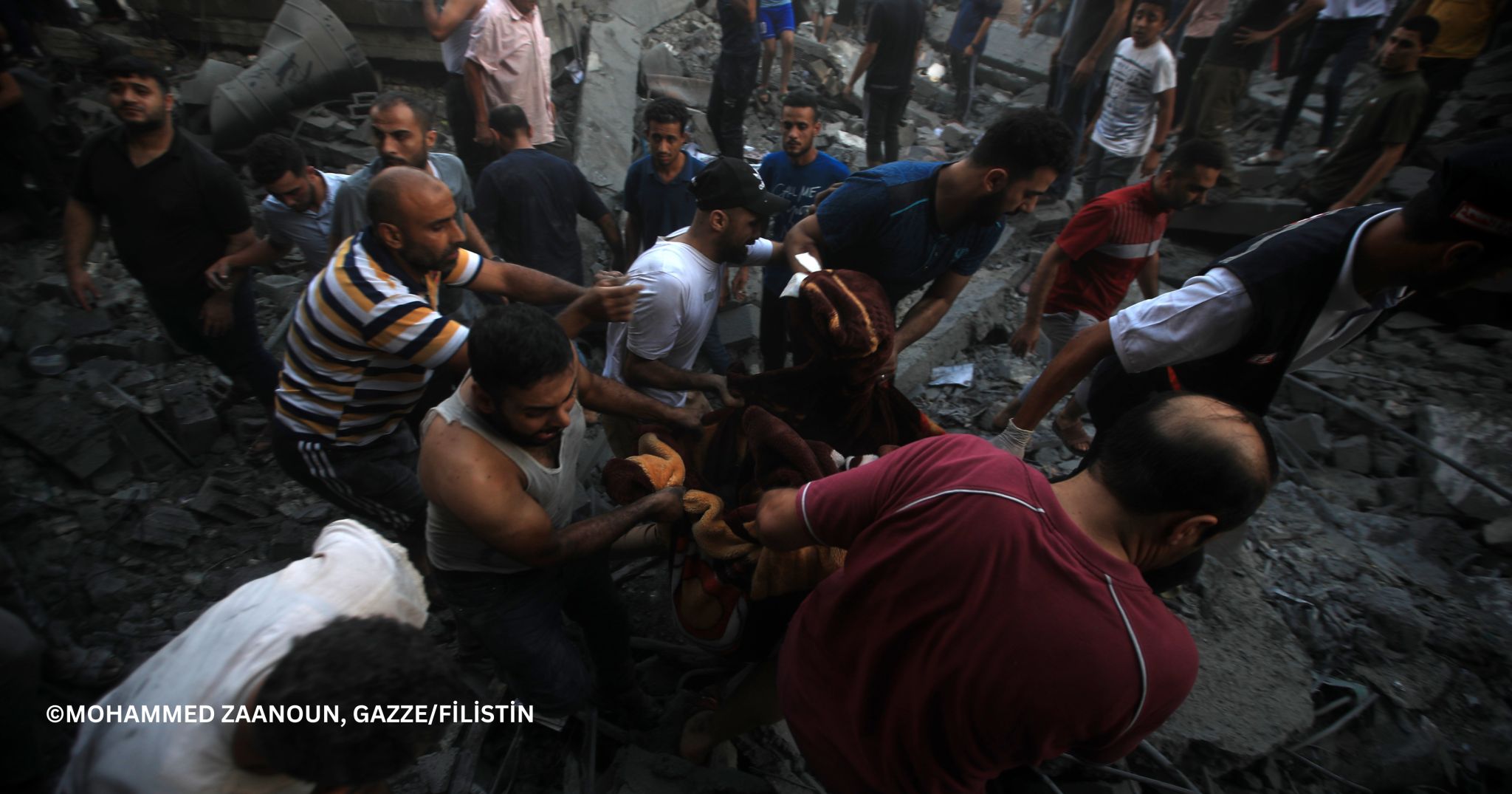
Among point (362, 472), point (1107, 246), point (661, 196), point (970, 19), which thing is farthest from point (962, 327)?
point (970, 19)

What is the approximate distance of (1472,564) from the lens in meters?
3.30

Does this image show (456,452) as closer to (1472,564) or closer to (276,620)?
(276,620)

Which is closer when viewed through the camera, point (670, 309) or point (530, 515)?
point (530, 515)

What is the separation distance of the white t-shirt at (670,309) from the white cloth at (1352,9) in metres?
6.89

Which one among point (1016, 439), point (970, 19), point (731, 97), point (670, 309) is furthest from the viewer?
point (970, 19)

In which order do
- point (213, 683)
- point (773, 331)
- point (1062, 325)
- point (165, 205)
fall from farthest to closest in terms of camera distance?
point (773, 331) < point (1062, 325) < point (165, 205) < point (213, 683)

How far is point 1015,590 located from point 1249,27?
705cm

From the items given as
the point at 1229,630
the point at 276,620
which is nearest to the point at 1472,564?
the point at 1229,630

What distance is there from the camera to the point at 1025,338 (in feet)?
12.6

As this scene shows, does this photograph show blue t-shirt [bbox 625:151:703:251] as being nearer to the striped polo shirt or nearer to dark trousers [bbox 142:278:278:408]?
the striped polo shirt

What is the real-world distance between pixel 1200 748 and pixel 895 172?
264 cm

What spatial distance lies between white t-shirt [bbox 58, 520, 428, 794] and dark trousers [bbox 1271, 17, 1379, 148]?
881 centimetres

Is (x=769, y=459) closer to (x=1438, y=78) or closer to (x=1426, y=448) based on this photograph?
(x=1426, y=448)

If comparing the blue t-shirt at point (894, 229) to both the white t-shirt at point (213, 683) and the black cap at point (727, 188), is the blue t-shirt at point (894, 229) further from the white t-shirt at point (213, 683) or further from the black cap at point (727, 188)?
the white t-shirt at point (213, 683)
